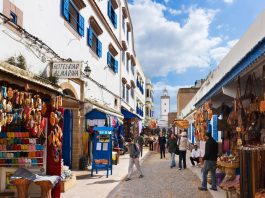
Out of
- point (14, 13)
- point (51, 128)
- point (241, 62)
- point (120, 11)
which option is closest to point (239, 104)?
point (241, 62)

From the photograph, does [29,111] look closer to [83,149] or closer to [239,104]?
[239,104]

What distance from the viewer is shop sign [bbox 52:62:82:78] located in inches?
386

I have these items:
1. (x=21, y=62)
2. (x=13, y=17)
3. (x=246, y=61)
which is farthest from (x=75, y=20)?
(x=246, y=61)

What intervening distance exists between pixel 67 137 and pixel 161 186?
4.90 m

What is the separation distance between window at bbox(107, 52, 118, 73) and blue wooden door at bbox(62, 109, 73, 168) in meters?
7.37

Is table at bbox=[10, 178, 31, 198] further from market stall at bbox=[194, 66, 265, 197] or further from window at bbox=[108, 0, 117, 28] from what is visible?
window at bbox=[108, 0, 117, 28]

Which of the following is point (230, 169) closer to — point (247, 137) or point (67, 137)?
point (247, 137)

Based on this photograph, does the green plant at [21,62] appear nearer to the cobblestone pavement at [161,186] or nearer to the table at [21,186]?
the table at [21,186]

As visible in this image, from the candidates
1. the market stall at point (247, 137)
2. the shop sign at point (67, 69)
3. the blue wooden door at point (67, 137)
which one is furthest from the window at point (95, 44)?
the market stall at point (247, 137)

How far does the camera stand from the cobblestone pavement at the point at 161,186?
9.72 metres

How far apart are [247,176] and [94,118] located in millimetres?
9096

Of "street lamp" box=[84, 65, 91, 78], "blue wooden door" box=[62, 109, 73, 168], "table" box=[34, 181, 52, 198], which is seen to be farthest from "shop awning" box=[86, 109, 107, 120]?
"table" box=[34, 181, 52, 198]

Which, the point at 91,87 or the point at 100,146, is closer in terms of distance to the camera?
the point at 100,146

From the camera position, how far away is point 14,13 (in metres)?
8.21
